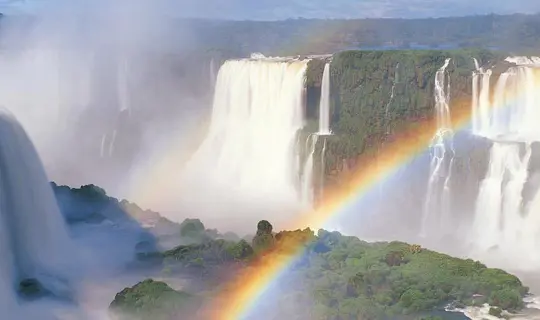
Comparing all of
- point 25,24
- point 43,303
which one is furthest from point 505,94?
point 25,24

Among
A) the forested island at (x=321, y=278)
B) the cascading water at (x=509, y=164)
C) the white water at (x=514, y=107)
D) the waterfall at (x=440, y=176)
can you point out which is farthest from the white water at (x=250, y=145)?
the forested island at (x=321, y=278)

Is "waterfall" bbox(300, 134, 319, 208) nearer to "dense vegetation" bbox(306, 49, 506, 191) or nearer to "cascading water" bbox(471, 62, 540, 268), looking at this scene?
"dense vegetation" bbox(306, 49, 506, 191)

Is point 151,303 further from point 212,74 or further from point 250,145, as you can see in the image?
point 212,74

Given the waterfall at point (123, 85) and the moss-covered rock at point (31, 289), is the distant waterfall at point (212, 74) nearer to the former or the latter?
the waterfall at point (123, 85)

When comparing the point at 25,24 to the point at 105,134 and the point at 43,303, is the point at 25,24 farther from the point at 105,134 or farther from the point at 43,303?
the point at 43,303

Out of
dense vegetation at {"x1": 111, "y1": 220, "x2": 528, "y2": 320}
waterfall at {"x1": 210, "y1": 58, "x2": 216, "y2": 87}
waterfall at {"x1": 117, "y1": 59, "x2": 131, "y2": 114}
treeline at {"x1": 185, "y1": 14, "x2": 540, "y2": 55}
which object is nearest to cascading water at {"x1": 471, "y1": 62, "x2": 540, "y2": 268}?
dense vegetation at {"x1": 111, "y1": 220, "x2": 528, "y2": 320}

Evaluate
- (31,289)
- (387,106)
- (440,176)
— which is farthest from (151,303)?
(387,106)

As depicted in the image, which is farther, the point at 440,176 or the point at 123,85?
the point at 123,85
